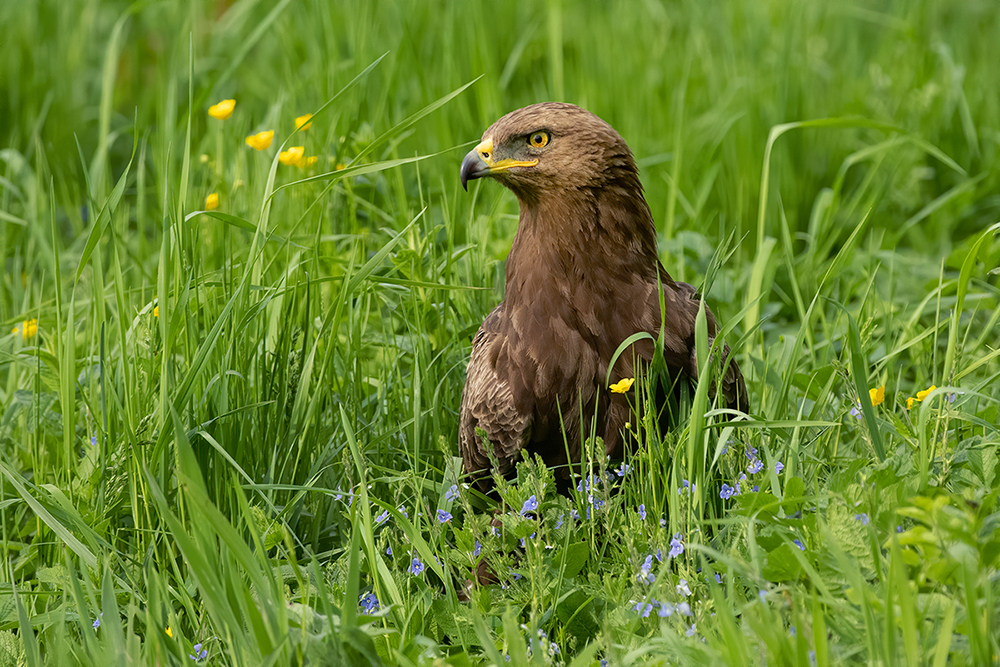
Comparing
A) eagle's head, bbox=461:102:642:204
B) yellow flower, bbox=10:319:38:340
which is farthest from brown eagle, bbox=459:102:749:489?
yellow flower, bbox=10:319:38:340

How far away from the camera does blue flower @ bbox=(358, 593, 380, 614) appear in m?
2.24

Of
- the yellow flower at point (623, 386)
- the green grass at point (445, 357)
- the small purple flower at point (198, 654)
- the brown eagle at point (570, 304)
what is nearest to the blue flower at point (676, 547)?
the green grass at point (445, 357)

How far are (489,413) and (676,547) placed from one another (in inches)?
31.1

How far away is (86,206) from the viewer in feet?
15.6

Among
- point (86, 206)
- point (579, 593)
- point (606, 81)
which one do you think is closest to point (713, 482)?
point (579, 593)

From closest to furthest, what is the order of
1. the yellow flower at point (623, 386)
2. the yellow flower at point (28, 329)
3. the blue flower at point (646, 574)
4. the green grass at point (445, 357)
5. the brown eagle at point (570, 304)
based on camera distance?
the green grass at point (445, 357), the blue flower at point (646, 574), the yellow flower at point (623, 386), the brown eagle at point (570, 304), the yellow flower at point (28, 329)

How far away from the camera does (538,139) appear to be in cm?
281

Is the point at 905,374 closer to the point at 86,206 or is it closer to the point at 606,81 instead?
the point at 606,81

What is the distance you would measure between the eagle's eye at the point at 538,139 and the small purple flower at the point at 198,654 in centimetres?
156

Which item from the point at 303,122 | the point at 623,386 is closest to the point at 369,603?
the point at 623,386

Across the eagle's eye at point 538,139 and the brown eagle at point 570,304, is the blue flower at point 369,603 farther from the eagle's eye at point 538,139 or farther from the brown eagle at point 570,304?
the eagle's eye at point 538,139

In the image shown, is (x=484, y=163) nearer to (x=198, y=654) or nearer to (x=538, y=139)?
(x=538, y=139)

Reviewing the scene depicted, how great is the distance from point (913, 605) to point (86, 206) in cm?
419

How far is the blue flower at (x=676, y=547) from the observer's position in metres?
2.06
